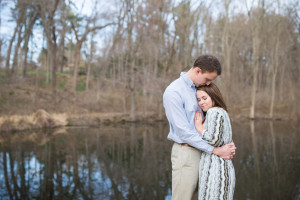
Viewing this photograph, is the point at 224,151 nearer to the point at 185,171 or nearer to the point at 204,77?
the point at 185,171

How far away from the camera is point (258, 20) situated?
24562 mm

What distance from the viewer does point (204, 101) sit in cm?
262

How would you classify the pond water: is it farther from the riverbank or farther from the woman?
the riverbank

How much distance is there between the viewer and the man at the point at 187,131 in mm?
2424

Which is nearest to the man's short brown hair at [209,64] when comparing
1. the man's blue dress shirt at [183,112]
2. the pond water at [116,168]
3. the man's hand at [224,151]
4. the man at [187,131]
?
the man at [187,131]

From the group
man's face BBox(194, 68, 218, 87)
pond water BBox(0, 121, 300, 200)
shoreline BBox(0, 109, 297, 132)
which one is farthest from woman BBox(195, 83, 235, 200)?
shoreline BBox(0, 109, 297, 132)

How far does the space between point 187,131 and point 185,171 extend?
356 millimetres

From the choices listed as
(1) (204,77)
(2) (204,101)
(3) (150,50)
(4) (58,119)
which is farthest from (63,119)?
(1) (204,77)

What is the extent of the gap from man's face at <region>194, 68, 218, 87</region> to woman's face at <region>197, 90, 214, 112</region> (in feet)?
0.30

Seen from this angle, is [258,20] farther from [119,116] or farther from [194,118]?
[194,118]

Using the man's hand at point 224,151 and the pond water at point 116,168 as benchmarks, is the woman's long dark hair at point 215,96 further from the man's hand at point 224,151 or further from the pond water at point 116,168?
the pond water at point 116,168

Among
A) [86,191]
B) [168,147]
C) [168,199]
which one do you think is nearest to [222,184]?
[168,199]

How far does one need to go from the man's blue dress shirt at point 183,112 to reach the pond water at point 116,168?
3.34m

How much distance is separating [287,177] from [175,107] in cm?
542
